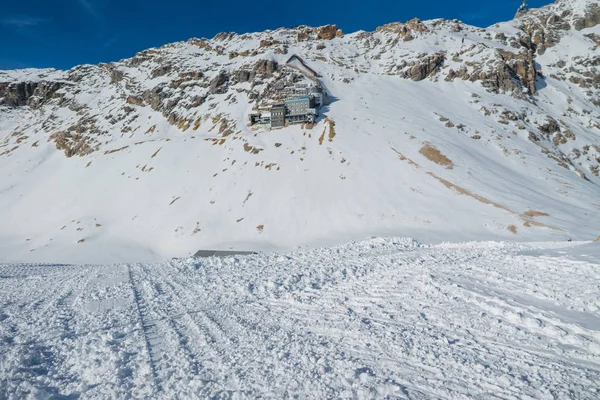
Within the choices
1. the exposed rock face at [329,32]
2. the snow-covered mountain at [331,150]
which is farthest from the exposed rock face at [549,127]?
the exposed rock face at [329,32]

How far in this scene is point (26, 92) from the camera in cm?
11956

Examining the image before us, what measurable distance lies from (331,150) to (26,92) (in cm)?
14542

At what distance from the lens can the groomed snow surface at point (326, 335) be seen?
4.48 metres

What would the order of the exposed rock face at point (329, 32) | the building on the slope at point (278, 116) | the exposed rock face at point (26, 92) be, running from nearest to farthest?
the building on the slope at point (278, 116) < the exposed rock face at point (329, 32) < the exposed rock face at point (26, 92)

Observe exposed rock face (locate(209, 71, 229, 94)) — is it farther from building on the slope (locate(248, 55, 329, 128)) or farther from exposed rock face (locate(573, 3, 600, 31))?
exposed rock face (locate(573, 3, 600, 31))

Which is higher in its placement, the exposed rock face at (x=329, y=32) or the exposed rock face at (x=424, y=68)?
the exposed rock face at (x=329, y=32)

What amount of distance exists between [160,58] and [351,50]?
78539mm


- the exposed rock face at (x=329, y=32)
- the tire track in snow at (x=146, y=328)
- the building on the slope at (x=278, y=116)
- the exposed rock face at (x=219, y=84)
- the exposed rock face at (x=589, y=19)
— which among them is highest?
the exposed rock face at (x=329, y=32)

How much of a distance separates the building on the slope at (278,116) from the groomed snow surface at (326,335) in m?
52.7

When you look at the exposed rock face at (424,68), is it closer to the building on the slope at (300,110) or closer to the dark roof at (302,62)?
the dark roof at (302,62)

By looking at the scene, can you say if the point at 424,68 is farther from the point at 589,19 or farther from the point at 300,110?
the point at 589,19

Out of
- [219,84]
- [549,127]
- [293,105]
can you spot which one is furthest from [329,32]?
[549,127]

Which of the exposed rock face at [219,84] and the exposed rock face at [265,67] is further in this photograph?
the exposed rock face at [219,84]

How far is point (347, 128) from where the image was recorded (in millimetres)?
54094
